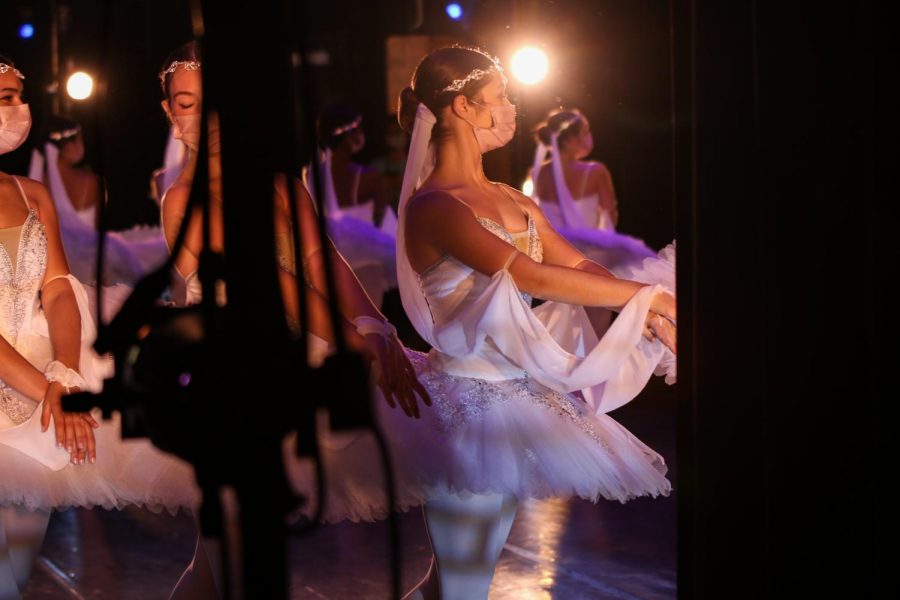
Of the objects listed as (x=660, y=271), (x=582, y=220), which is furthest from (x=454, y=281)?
(x=582, y=220)

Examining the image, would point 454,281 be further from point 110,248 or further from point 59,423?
point 110,248

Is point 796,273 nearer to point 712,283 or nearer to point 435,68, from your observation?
point 712,283

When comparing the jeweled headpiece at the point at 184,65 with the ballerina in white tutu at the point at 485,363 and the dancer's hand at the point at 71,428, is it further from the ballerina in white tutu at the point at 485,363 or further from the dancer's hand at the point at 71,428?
the dancer's hand at the point at 71,428

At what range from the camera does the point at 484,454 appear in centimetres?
331

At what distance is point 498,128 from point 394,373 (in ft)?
2.69

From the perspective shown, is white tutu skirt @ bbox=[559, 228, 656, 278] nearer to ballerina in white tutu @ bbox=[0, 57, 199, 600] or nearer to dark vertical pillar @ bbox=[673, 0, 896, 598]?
ballerina in white tutu @ bbox=[0, 57, 199, 600]

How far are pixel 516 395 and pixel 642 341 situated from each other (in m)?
0.35

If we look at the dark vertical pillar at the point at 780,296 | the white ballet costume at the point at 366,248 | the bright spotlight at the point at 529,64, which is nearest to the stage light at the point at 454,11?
the bright spotlight at the point at 529,64

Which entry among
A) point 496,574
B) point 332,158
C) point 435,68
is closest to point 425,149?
point 435,68

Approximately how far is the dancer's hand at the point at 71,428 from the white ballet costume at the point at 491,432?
0.51m

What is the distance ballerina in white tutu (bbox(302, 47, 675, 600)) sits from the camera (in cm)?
332

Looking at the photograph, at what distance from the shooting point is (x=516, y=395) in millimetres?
3453

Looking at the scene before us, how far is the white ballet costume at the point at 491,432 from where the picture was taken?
10.8 feet

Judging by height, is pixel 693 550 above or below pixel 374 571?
above
